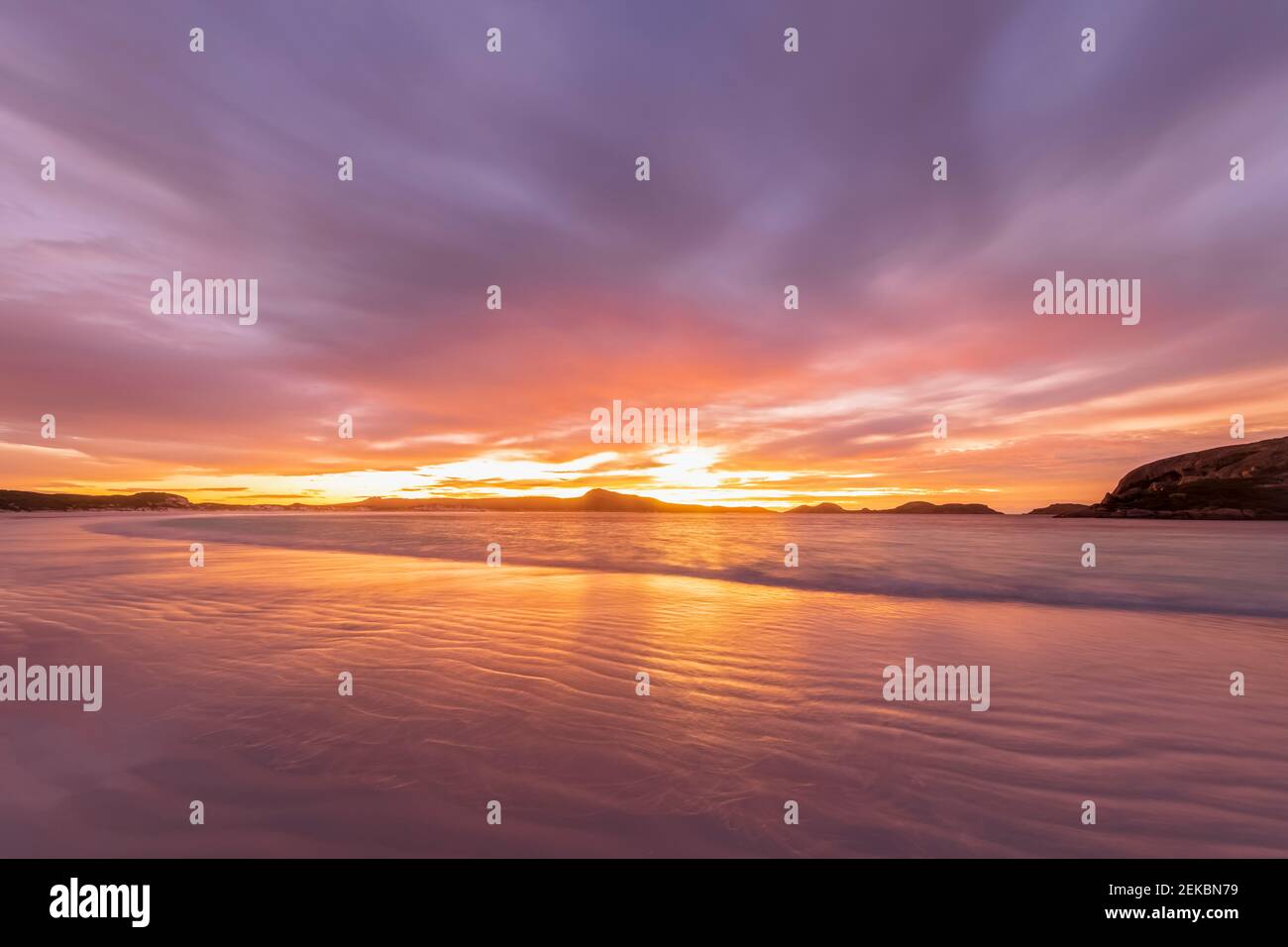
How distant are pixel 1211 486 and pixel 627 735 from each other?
12922 centimetres

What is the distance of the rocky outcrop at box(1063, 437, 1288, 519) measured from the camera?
3157 inches

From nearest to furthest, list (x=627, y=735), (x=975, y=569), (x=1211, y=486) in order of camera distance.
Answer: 1. (x=627, y=735)
2. (x=975, y=569)
3. (x=1211, y=486)

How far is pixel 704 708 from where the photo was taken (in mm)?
5820

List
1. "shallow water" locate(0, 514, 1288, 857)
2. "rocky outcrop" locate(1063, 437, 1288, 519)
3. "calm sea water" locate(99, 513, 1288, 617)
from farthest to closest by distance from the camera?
"rocky outcrop" locate(1063, 437, 1288, 519) → "calm sea water" locate(99, 513, 1288, 617) → "shallow water" locate(0, 514, 1288, 857)

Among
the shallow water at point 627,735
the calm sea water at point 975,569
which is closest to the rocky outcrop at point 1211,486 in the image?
the calm sea water at point 975,569

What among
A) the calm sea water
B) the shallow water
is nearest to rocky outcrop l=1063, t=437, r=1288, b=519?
the calm sea water

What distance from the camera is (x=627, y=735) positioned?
199 inches

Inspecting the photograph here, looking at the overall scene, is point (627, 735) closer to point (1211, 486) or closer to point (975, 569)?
point (975, 569)

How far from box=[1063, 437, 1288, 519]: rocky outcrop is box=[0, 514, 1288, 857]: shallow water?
109 meters

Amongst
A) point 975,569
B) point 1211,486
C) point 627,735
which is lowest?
point 975,569

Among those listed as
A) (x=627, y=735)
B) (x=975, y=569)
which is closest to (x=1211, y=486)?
(x=975, y=569)

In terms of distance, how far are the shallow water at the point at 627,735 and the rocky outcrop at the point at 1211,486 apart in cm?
10907

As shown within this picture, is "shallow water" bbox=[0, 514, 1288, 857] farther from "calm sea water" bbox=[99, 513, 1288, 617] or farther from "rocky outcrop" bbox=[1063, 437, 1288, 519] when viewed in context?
"rocky outcrop" bbox=[1063, 437, 1288, 519]

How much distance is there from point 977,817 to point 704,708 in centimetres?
273
